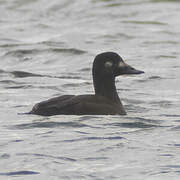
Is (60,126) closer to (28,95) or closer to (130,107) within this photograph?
(130,107)

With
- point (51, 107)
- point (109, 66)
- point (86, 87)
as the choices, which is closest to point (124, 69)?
point (109, 66)

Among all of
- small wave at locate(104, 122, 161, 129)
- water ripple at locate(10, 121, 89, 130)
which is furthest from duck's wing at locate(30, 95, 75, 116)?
small wave at locate(104, 122, 161, 129)

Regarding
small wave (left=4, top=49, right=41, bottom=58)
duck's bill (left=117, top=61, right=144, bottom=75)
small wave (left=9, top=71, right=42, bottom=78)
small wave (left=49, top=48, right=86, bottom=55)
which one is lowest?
small wave (left=49, top=48, right=86, bottom=55)

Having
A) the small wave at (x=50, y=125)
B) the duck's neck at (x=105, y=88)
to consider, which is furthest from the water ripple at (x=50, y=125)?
the duck's neck at (x=105, y=88)

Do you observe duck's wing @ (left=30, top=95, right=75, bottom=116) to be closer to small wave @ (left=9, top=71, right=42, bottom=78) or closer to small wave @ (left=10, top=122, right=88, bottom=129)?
small wave @ (left=10, top=122, right=88, bottom=129)

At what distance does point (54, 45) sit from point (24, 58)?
1740mm

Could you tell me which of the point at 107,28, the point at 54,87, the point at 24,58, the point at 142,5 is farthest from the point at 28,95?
the point at 142,5

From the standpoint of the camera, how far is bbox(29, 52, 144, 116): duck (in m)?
11.4

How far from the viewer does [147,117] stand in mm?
12125

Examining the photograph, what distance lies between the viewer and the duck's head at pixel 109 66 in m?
12.2

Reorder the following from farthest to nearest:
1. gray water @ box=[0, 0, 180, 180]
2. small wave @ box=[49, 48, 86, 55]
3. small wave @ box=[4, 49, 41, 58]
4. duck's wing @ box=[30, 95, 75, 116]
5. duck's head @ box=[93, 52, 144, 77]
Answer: small wave @ box=[49, 48, 86, 55]
small wave @ box=[4, 49, 41, 58]
duck's head @ box=[93, 52, 144, 77]
duck's wing @ box=[30, 95, 75, 116]
gray water @ box=[0, 0, 180, 180]

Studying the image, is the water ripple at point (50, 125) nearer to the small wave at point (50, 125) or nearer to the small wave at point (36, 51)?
the small wave at point (50, 125)

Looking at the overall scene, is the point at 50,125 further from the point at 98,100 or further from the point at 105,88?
the point at 105,88

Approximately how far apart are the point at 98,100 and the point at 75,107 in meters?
0.50
